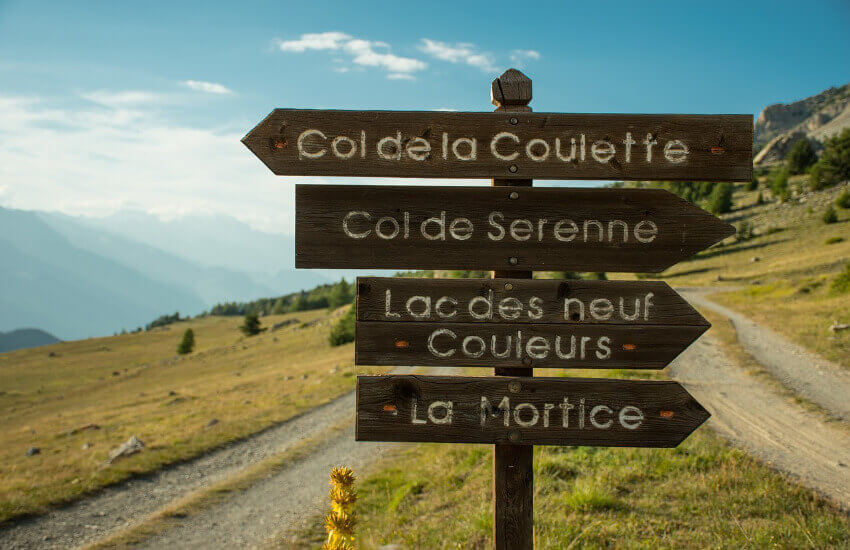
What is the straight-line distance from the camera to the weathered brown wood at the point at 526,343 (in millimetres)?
3281

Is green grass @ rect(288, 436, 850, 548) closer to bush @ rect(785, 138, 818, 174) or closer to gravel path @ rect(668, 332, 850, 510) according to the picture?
gravel path @ rect(668, 332, 850, 510)

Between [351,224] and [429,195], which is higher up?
[429,195]

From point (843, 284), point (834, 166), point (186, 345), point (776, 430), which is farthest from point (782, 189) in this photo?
point (186, 345)

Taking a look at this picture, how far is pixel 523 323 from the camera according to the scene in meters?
3.31

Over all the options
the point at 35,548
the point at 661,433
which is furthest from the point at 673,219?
the point at 35,548

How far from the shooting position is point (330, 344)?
153 feet

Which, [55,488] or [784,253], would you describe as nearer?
[55,488]

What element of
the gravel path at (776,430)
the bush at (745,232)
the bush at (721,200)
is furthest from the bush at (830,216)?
the gravel path at (776,430)

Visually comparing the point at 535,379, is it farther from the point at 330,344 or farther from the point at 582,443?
the point at 330,344

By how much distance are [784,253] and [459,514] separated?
4917cm

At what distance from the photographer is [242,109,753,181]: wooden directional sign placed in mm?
3432

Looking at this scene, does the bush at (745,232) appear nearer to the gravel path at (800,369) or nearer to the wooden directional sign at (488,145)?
the gravel path at (800,369)

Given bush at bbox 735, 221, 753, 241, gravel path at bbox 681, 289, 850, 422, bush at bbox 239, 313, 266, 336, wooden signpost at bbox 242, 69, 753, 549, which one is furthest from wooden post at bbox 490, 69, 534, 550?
bush at bbox 239, 313, 266, 336

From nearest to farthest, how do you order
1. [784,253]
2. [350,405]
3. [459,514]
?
[459,514], [350,405], [784,253]
